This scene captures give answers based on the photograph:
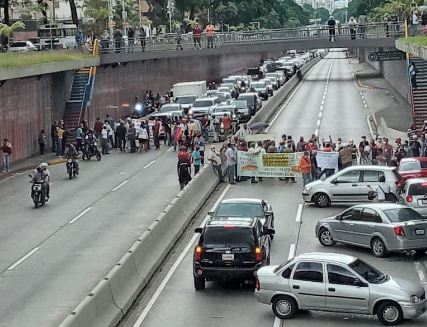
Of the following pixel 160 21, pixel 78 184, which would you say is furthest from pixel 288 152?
pixel 160 21

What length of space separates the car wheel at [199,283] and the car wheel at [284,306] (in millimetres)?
2850

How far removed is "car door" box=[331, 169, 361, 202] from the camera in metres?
33.3

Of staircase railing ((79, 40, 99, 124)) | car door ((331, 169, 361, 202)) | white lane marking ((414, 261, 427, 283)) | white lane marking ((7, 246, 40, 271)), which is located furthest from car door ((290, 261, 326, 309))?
staircase railing ((79, 40, 99, 124))

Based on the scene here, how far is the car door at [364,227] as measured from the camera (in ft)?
86.5

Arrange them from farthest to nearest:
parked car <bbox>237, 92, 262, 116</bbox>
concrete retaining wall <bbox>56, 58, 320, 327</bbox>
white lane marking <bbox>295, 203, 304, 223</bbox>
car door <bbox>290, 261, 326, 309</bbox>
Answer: parked car <bbox>237, 92, 262, 116</bbox> → white lane marking <bbox>295, 203, 304, 223</bbox> → car door <bbox>290, 261, 326, 309</bbox> → concrete retaining wall <bbox>56, 58, 320, 327</bbox>

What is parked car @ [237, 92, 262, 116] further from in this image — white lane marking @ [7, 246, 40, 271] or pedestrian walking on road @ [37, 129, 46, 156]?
white lane marking @ [7, 246, 40, 271]

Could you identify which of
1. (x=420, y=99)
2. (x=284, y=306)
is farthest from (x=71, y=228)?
(x=420, y=99)

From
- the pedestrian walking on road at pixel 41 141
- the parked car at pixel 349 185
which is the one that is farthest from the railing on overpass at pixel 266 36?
the parked car at pixel 349 185

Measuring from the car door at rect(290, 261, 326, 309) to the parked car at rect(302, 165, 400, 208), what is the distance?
41.0 ft

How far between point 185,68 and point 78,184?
173 ft

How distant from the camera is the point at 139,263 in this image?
24.0 meters

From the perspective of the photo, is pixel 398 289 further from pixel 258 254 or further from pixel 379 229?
pixel 379 229

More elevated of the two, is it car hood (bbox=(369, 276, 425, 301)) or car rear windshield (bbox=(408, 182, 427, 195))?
car rear windshield (bbox=(408, 182, 427, 195))

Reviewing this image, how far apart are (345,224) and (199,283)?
17.9 ft
